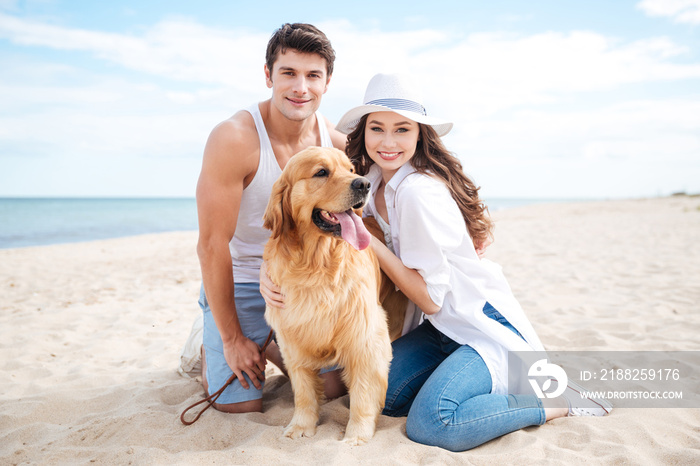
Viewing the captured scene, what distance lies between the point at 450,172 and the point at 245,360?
183cm

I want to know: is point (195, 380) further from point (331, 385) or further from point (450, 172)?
point (450, 172)

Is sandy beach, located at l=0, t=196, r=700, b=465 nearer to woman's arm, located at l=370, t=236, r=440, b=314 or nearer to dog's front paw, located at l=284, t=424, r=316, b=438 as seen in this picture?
dog's front paw, located at l=284, t=424, r=316, b=438

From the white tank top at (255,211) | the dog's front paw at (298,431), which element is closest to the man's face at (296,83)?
the white tank top at (255,211)

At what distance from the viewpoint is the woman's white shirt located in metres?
2.54

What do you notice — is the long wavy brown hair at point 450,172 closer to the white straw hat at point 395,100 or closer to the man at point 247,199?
the white straw hat at point 395,100

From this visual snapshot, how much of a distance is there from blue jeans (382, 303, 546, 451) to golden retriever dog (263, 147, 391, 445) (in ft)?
0.86

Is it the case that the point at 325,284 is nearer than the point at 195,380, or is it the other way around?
the point at 325,284

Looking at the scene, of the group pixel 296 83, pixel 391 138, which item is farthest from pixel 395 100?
pixel 296 83

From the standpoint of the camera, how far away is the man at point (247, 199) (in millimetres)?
2918

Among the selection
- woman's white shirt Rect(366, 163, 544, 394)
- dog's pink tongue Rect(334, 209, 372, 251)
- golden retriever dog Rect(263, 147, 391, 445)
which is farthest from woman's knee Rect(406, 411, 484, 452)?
dog's pink tongue Rect(334, 209, 372, 251)

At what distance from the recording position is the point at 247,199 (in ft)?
10.3

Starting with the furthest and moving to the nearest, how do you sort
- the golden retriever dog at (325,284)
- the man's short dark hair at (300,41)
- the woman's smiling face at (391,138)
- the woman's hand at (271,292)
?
the man's short dark hair at (300,41)
the woman's smiling face at (391,138)
the woman's hand at (271,292)
the golden retriever dog at (325,284)

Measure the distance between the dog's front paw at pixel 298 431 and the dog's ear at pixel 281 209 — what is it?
1063 mm

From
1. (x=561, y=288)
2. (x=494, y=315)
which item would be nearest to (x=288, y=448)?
(x=494, y=315)
